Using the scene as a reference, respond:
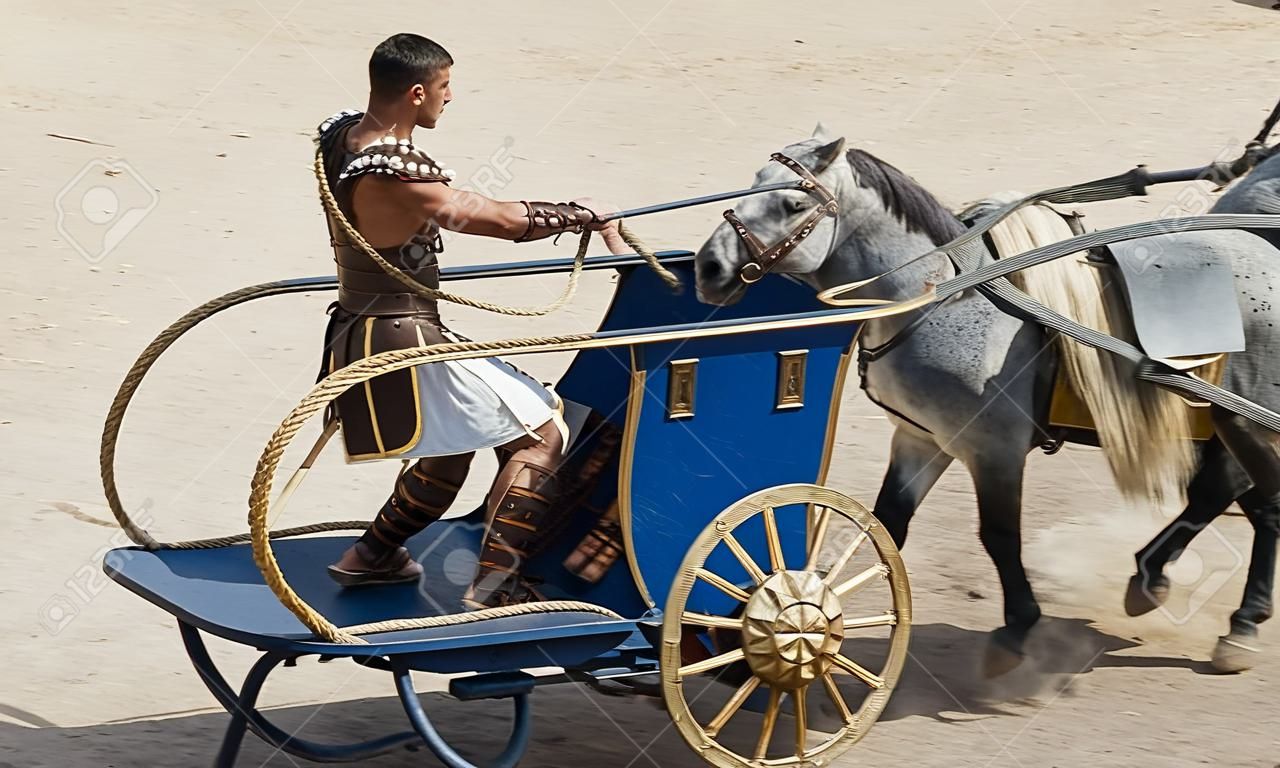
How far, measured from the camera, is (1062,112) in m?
12.3

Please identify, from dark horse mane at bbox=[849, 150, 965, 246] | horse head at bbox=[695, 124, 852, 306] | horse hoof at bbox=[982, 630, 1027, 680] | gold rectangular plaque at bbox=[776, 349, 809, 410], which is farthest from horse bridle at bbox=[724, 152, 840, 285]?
horse hoof at bbox=[982, 630, 1027, 680]

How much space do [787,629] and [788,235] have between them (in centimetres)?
111

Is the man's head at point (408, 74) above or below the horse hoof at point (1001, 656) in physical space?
above

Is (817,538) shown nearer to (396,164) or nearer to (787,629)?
(787,629)

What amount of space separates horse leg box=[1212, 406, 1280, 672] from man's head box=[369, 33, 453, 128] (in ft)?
8.54

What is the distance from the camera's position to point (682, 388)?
3980mm

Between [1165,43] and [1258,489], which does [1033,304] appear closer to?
[1258,489]

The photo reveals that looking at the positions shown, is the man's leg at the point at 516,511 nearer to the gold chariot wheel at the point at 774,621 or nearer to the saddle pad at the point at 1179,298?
the gold chariot wheel at the point at 774,621

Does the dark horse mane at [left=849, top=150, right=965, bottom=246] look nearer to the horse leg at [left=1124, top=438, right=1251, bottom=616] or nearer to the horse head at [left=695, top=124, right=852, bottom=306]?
the horse head at [left=695, top=124, right=852, bottom=306]

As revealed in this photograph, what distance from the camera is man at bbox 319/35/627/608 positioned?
3861 mm

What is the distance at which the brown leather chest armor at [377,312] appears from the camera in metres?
3.89

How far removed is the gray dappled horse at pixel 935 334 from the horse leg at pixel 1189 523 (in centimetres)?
35

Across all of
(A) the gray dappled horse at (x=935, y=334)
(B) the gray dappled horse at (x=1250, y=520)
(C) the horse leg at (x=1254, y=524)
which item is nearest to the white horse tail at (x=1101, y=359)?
(A) the gray dappled horse at (x=935, y=334)

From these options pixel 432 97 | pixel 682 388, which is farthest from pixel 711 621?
pixel 432 97
